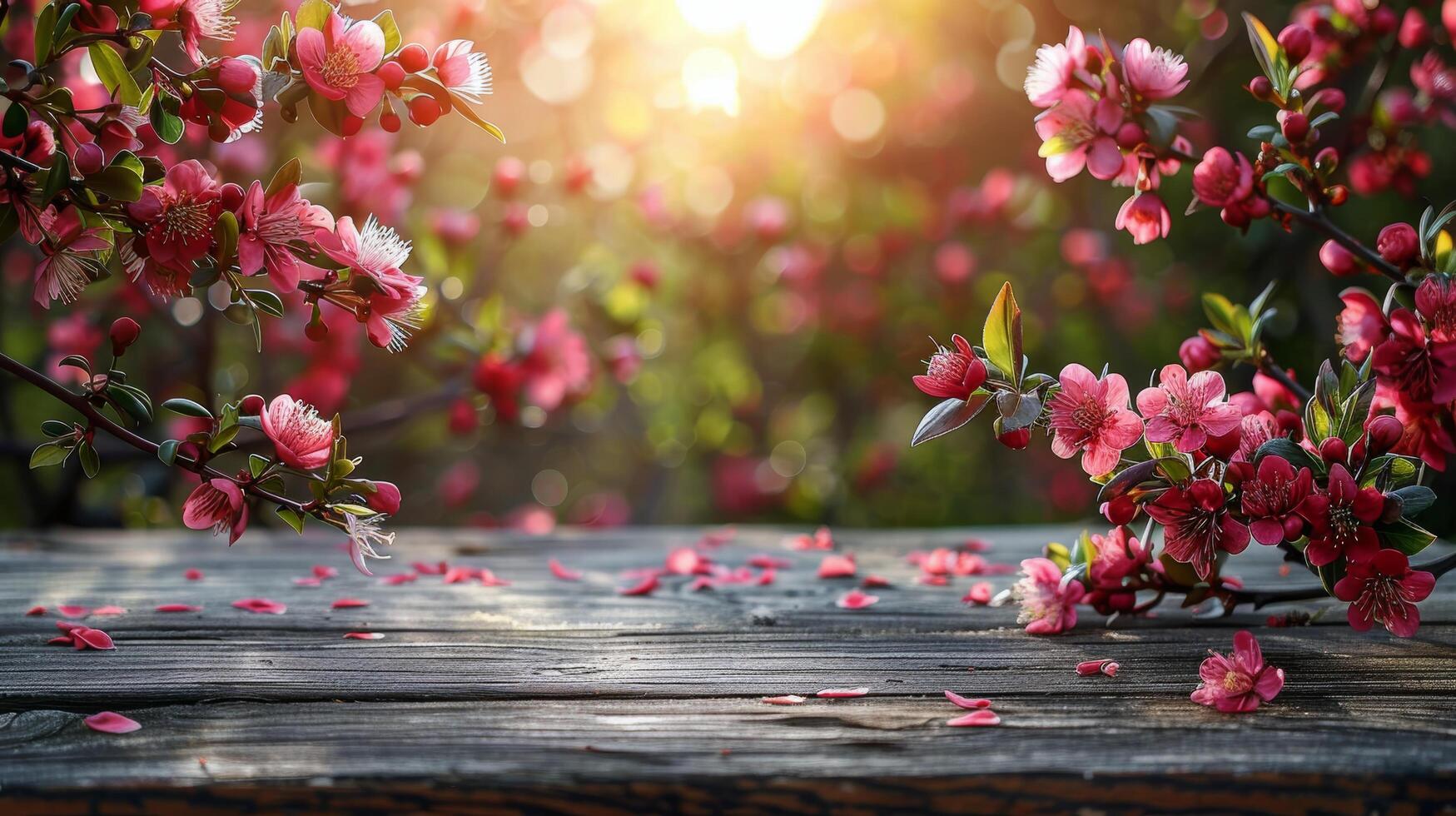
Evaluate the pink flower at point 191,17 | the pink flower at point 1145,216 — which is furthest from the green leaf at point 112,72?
the pink flower at point 1145,216

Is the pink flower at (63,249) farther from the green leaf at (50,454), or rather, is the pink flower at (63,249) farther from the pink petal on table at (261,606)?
the pink petal on table at (261,606)

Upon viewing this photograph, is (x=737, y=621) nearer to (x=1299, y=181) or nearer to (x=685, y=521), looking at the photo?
(x=1299, y=181)

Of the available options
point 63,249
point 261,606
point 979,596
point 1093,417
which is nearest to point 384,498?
point 63,249

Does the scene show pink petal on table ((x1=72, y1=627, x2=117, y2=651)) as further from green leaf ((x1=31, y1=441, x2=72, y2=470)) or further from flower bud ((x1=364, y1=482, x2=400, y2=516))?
flower bud ((x1=364, y1=482, x2=400, y2=516))

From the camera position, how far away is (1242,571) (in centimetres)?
137

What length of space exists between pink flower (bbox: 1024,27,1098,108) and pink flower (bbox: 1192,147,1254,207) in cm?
12

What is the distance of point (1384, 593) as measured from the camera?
2.68 feet

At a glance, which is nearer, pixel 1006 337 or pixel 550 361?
pixel 1006 337

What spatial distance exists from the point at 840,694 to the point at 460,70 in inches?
23.6

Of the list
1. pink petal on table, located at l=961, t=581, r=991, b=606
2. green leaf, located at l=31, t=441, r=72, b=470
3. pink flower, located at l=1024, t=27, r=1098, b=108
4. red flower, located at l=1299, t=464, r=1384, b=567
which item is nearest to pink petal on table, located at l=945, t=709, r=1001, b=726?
red flower, located at l=1299, t=464, r=1384, b=567

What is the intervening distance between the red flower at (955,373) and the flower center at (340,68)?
0.50m

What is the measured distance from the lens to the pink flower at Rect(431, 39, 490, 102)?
2.63 feet

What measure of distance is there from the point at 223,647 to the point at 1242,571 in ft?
4.13

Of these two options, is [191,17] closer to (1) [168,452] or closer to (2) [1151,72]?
(1) [168,452]
